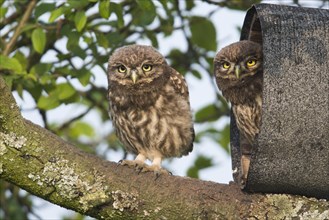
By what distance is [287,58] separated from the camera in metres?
4.18

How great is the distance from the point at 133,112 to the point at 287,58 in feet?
5.64

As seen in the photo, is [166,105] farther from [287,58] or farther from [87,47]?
[287,58]

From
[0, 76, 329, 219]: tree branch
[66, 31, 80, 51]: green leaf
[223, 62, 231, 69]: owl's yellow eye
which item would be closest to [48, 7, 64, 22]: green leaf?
[66, 31, 80, 51]: green leaf

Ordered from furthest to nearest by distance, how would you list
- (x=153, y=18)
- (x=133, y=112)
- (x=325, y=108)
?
1. (x=153, y=18)
2. (x=133, y=112)
3. (x=325, y=108)

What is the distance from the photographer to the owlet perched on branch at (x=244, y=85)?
5102 mm

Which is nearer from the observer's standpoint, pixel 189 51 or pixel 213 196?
pixel 213 196

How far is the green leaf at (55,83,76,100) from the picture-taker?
6418mm

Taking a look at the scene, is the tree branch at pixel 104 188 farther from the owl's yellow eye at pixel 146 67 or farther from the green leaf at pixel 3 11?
the green leaf at pixel 3 11

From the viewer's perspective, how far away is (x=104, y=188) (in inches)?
167

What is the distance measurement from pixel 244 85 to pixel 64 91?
1.63 metres

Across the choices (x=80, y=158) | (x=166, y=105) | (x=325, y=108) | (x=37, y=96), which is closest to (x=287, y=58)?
(x=325, y=108)

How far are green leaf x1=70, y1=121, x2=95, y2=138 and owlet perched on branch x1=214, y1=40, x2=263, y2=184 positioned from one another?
2.91 meters

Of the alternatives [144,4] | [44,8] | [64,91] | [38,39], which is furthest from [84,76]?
[144,4]

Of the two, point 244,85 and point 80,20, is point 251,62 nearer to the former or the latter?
point 244,85
